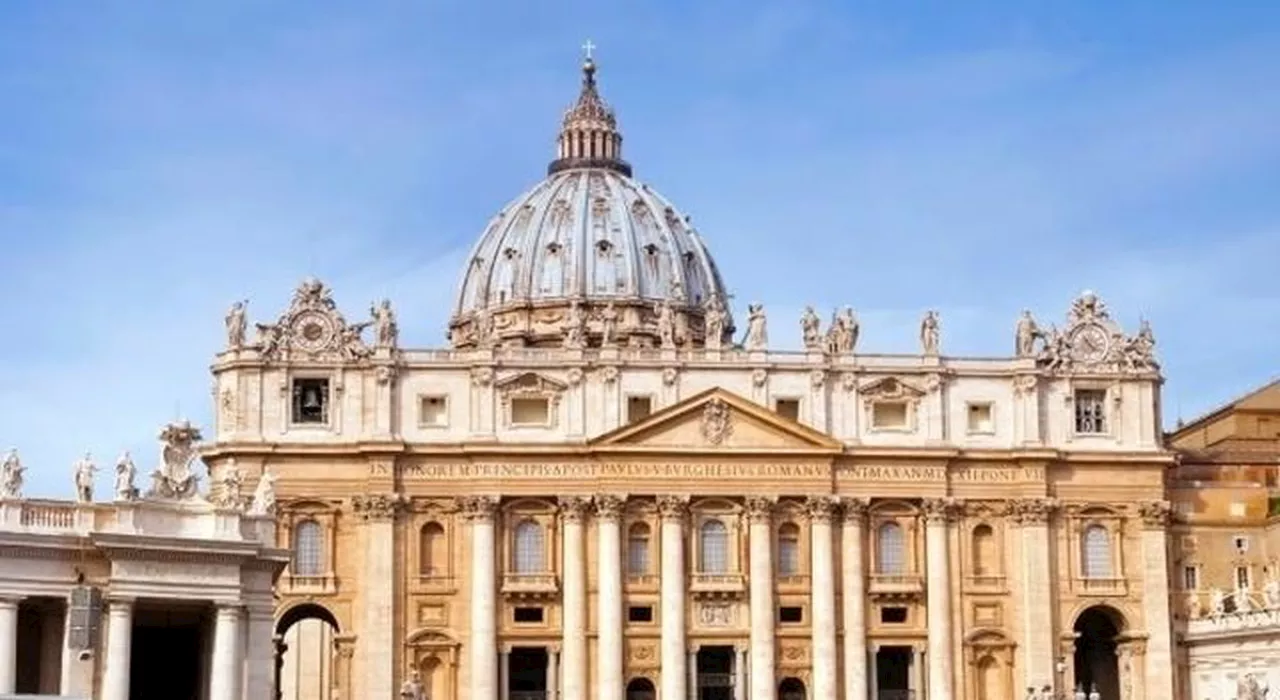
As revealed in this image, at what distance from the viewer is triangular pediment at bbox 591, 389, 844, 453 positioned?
89.7m

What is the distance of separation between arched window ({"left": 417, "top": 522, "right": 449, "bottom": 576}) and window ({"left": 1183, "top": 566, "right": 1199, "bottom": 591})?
94.4 ft

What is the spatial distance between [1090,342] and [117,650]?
50.9 m

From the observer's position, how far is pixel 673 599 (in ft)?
291

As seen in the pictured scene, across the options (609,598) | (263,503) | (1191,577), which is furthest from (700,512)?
(263,503)

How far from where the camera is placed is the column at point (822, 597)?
88750 millimetres

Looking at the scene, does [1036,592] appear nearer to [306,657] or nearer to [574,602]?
[574,602]

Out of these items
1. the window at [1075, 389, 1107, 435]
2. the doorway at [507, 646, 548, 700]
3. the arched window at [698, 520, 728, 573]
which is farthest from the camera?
the window at [1075, 389, 1107, 435]

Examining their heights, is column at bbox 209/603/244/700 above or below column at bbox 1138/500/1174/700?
below

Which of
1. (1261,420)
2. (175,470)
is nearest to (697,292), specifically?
(1261,420)

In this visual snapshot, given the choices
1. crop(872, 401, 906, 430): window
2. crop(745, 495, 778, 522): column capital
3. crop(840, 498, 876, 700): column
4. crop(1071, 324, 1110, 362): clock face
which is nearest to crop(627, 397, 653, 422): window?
crop(745, 495, 778, 522): column capital

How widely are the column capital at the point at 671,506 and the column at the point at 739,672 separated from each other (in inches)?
206

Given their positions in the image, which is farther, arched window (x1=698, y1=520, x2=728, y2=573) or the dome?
the dome

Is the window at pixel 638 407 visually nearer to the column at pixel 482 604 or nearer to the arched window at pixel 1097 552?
the column at pixel 482 604

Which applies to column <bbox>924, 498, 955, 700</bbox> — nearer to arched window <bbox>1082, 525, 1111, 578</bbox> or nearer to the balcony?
arched window <bbox>1082, 525, 1111, 578</bbox>
